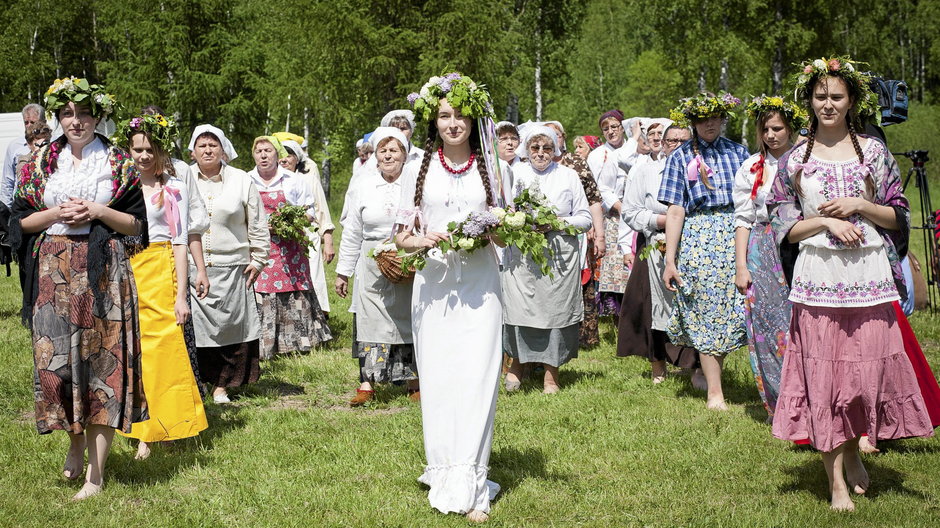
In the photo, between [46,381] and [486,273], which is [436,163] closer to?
[486,273]

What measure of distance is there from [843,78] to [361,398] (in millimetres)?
4543

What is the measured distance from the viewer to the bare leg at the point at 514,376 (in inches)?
344

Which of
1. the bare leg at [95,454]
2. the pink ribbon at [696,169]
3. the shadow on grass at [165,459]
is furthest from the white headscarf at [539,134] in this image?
the bare leg at [95,454]

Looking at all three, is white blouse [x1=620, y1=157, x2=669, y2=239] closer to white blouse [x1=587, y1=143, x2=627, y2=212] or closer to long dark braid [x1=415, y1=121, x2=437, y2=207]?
white blouse [x1=587, y1=143, x2=627, y2=212]

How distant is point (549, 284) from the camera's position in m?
8.52

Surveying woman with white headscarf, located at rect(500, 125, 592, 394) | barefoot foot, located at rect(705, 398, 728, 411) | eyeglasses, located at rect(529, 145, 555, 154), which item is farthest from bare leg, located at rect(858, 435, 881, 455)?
eyeglasses, located at rect(529, 145, 555, 154)

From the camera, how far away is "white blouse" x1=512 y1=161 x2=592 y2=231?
27.8 feet

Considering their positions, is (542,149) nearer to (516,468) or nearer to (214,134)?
(214,134)

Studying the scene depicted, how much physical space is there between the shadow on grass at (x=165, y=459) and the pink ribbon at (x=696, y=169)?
3.72m

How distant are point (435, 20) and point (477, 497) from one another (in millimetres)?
23532

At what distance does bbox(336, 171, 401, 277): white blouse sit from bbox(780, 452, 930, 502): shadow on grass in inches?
138

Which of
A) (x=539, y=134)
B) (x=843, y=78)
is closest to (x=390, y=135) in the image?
(x=539, y=134)

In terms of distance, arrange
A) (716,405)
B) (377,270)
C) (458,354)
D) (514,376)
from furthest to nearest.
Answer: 1. (514,376)
2. (377,270)
3. (716,405)
4. (458,354)

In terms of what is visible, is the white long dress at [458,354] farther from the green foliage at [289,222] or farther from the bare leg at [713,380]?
the green foliage at [289,222]
